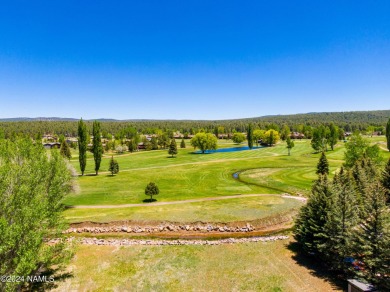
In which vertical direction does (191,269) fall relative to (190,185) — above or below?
below

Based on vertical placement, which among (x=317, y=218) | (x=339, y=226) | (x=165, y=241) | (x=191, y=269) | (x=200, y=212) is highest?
(x=339, y=226)

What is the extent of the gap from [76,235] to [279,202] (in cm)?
3076

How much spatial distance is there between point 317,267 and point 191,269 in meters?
12.3

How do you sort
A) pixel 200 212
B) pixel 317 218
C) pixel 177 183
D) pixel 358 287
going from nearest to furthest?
1. pixel 358 287
2. pixel 317 218
3. pixel 200 212
4. pixel 177 183

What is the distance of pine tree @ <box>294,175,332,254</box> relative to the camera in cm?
2480

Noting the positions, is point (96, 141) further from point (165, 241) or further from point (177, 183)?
point (165, 241)

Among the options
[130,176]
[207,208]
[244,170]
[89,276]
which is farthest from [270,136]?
[89,276]

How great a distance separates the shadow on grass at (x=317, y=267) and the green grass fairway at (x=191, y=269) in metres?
0.48

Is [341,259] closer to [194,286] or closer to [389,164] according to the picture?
[194,286]

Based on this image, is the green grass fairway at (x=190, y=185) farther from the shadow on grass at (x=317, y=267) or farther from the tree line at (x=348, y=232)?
the tree line at (x=348, y=232)

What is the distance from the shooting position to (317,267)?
81.4ft

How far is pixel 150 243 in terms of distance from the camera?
30.2 m

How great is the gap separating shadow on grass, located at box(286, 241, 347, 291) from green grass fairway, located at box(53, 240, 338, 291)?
48 centimetres

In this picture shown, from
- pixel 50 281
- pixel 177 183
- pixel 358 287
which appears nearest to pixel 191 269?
pixel 50 281
